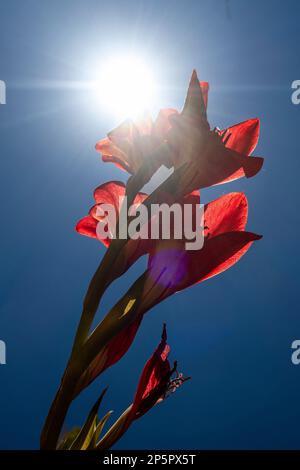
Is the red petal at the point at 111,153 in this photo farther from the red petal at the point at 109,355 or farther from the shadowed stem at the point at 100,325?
the red petal at the point at 109,355

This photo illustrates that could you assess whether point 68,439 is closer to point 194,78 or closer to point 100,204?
point 100,204

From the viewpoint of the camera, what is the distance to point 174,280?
517 mm

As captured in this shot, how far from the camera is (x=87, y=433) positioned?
1.71ft

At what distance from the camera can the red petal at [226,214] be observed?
55 centimetres

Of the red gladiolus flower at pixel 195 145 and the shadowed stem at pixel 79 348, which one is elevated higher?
the red gladiolus flower at pixel 195 145

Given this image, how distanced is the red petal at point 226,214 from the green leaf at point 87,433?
0.30 meters

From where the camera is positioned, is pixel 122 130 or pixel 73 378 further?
pixel 122 130

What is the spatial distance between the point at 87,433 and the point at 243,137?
472mm

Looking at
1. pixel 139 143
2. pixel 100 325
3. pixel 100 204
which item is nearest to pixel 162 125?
pixel 139 143

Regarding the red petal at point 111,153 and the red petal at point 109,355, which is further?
the red petal at point 111,153

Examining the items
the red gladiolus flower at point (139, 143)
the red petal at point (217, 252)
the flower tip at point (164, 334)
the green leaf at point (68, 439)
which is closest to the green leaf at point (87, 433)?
the green leaf at point (68, 439)
